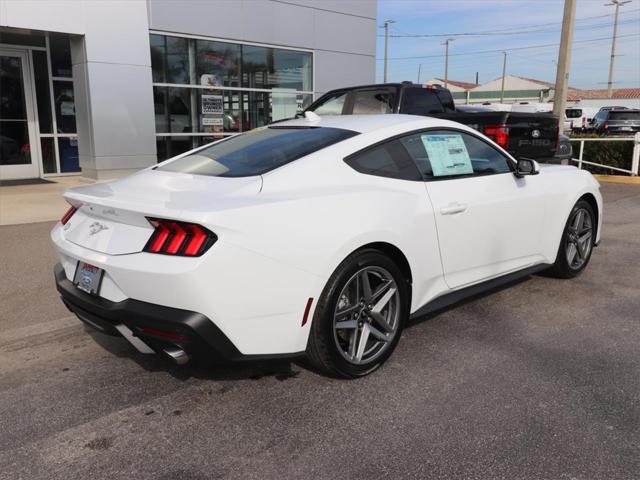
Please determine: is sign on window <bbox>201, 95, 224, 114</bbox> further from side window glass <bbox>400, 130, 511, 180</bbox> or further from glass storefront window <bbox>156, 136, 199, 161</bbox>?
side window glass <bbox>400, 130, 511, 180</bbox>

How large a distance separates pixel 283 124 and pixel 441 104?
4943 mm

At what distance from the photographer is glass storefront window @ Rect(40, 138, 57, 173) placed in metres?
13.1

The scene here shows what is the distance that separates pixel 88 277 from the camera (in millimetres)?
3129

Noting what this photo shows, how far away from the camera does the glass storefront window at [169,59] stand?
12469 mm

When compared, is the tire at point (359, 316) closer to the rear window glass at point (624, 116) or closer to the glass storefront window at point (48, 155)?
the glass storefront window at point (48, 155)

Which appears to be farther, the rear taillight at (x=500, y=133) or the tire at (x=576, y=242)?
the rear taillight at (x=500, y=133)

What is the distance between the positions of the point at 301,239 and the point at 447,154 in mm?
1607

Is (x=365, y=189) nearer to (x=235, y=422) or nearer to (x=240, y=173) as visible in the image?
(x=240, y=173)

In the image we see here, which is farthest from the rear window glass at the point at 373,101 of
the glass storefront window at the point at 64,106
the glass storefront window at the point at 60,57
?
the glass storefront window at the point at 64,106

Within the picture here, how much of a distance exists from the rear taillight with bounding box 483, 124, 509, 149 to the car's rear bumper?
5.69 m

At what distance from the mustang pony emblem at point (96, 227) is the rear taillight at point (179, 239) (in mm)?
432

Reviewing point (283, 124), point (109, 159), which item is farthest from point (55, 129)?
point (283, 124)

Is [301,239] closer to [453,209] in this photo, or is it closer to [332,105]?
[453,209]

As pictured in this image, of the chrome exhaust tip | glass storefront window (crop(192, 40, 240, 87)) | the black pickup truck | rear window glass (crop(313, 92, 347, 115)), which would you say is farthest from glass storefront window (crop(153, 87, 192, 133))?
the chrome exhaust tip
